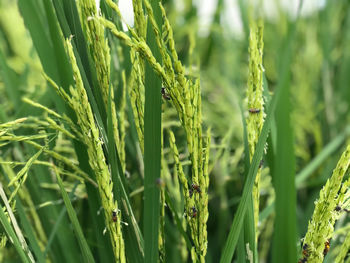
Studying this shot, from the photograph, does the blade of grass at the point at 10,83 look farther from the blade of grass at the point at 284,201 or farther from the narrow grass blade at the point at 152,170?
the blade of grass at the point at 284,201

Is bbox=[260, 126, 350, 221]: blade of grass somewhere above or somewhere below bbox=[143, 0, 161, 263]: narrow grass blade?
below

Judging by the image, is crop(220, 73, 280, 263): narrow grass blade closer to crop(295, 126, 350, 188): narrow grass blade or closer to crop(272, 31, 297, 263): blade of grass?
crop(272, 31, 297, 263): blade of grass

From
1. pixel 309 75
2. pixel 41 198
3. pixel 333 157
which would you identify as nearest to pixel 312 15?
pixel 309 75

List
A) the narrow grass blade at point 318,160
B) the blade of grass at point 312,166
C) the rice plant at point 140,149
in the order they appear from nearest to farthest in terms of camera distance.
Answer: the rice plant at point 140,149, the blade of grass at point 312,166, the narrow grass blade at point 318,160

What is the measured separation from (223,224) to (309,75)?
0.95 metres

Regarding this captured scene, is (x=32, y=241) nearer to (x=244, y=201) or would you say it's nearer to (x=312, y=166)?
(x=244, y=201)

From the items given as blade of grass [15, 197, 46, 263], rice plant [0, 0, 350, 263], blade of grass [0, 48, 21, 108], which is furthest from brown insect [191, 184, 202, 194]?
blade of grass [0, 48, 21, 108]

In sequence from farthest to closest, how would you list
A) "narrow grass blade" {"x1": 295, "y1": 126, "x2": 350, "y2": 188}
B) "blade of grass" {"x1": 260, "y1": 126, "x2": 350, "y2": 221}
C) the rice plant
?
"narrow grass blade" {"x1": 295, "y1": 126, "x2": 350, "y2": 188}
"blade of grass" {"x1": 260, "y1": 126, "x2": 350, "y2": 221}
the rice plant

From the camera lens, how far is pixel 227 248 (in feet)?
1.86

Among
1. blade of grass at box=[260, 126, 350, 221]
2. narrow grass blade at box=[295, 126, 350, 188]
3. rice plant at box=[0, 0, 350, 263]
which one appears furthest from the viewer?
narrow grass blade at box=[295, 126, 350, 188]

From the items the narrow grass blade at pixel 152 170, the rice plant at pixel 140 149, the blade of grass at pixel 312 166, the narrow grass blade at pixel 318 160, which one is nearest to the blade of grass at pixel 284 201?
the rice plant at pixel 140 149

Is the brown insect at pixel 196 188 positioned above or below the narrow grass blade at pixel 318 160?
above

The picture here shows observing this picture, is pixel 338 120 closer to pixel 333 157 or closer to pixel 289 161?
pixel 333 157

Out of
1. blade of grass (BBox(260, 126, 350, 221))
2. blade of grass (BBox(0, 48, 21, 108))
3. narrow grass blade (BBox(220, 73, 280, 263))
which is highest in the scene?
blade of grass (BBox(0, 48, 21, 108))
